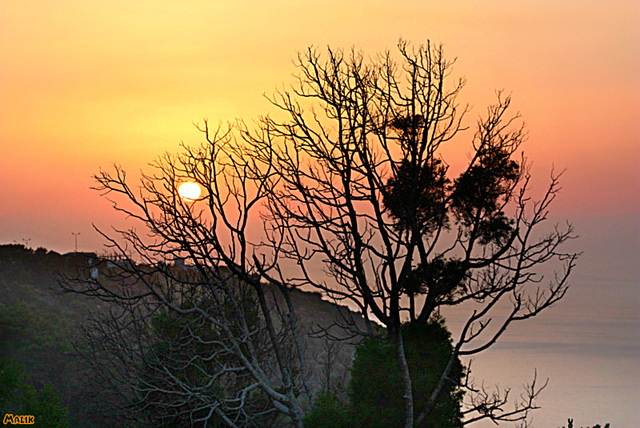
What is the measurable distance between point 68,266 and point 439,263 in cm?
5001

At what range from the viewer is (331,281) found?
13.7 meters

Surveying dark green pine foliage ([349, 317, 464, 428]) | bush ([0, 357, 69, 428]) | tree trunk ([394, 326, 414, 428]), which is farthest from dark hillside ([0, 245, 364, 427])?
tree trunk ([394, 326, 414, 428])

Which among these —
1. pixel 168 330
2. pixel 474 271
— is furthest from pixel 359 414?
pixel 168 330

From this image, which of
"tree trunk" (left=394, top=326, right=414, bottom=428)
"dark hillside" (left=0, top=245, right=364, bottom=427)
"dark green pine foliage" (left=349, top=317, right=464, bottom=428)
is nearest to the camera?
"tree trunk" (left=394, top=326, right=414, bottom=428)

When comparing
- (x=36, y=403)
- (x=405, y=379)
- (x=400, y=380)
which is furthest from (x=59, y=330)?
(x=405, y=379)

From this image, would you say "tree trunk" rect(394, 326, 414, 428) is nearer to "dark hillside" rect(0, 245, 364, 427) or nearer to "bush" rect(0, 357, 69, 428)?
"bush" rect(0, 357, 69, 428)

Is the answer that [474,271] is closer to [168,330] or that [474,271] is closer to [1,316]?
[168,330]

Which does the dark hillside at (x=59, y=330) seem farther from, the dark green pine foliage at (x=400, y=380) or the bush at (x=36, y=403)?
the dark green pine foliage at (x=400, y=380)

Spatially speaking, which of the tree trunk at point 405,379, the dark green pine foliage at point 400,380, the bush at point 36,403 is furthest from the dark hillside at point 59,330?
the tree trunk at point 405,379

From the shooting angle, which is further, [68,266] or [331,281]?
Answer: [68,266]

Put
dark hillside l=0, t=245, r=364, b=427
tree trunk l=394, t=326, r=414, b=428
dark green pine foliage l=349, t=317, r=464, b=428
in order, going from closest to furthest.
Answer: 1. tree trunk l=394, t=326, r=414, b=428
2. dark green pine foliage l=349, t=317, r=464, b=428
3. dark hillside l=0, t=245, r=364, b=427

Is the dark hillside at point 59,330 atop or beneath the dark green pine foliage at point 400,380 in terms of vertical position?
atop

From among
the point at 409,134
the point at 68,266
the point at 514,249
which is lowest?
the point at 514,249

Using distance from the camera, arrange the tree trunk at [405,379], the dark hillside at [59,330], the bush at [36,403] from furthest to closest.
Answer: the dark hillside at [59,330]
the bush at [36,403]
the tree trunk at [405,379]
